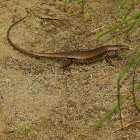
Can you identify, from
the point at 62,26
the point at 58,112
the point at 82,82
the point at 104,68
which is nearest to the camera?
the point at 58,112

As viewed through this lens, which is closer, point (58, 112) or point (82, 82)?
point (58, 112)

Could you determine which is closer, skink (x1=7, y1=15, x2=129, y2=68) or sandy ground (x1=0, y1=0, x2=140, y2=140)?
sandy ground (x1=0, y1=0, x2=140, y2=140)

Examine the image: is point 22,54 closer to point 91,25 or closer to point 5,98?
point 5,98

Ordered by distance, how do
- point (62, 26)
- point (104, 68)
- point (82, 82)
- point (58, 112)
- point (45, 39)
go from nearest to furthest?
point (58, 112), point (82, 82), point (104, 68), point (45, 39), point (62, 26)

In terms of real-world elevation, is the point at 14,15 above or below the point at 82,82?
above

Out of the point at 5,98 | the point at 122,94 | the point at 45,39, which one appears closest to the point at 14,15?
the point at 45,39

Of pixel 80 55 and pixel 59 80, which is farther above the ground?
pixel 80 55

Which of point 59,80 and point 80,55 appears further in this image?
point 80,55

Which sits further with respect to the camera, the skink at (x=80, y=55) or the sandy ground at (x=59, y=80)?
the skink at (x=80, y=55)
